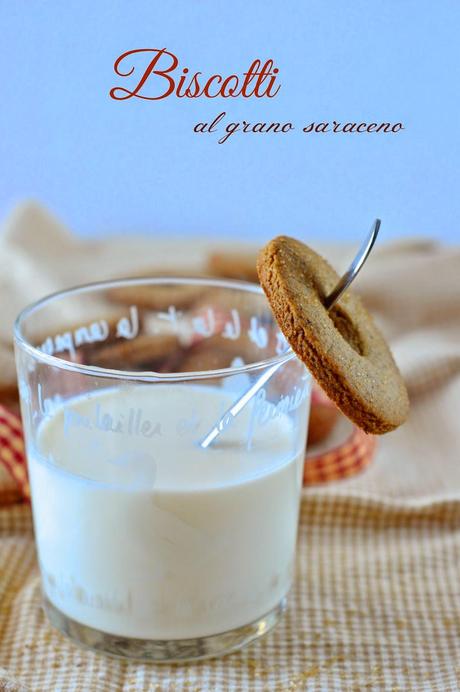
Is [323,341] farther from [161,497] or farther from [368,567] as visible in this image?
[368,567]

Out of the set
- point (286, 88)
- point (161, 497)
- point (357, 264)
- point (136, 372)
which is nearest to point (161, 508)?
point (161, 497)

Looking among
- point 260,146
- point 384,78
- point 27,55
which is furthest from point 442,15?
point 27,55

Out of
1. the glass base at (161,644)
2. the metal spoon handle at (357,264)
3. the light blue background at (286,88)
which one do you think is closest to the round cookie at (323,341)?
the metal spoon handle at (357,264)

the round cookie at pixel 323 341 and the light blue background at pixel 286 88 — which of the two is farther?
the light blue background at pixel 286 88

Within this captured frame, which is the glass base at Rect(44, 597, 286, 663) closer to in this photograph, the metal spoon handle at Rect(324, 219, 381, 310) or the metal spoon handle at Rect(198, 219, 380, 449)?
the metal spoon handle at Rect(198, 219, 380, 449)

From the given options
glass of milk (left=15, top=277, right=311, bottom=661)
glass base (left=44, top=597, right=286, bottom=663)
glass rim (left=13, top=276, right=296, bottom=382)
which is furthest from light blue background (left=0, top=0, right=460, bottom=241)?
glass base (left=44, top=597, right=286, bottom=663)

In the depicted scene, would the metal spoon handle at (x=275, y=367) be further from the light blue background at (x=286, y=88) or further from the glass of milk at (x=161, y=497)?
the light blue background at (x=286, y=88)
